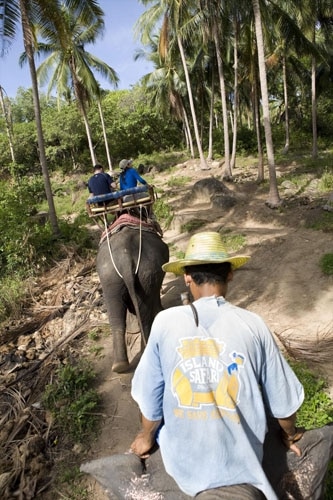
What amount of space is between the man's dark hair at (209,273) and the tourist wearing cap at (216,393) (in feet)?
0.35

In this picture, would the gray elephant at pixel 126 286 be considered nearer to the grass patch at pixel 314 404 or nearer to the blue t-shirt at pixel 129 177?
the grass patch at pixel 314 404

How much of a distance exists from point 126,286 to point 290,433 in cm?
243

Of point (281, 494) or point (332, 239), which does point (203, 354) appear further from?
point (332, 239)

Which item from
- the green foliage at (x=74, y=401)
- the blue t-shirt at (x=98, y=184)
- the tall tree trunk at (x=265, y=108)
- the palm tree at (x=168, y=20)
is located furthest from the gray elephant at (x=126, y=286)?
the palm tree at (x=168, y=20)

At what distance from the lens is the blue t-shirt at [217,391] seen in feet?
4.76

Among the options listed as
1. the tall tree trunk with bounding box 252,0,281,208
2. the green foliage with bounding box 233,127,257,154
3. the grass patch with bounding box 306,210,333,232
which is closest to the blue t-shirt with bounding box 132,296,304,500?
the grass patch with bounding box 306,210,333,232

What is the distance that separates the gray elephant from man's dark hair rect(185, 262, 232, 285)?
2109 mm

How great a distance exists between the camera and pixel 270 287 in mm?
6207

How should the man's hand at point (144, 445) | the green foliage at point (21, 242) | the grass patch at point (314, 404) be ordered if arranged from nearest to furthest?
the man's hand at point (144, 445) → the grass patch at point (314, 404) → the green foliage at point (21, 242)

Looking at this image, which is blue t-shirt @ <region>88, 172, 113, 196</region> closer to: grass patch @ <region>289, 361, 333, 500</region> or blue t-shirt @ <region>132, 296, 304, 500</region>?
grass patch @ <region>289, 361, 333, 500</region>

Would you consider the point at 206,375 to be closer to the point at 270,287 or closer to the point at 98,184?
the point at 98,184

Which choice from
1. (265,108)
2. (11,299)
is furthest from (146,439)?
(265,108)

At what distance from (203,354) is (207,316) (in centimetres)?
16

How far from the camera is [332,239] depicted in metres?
7.60
